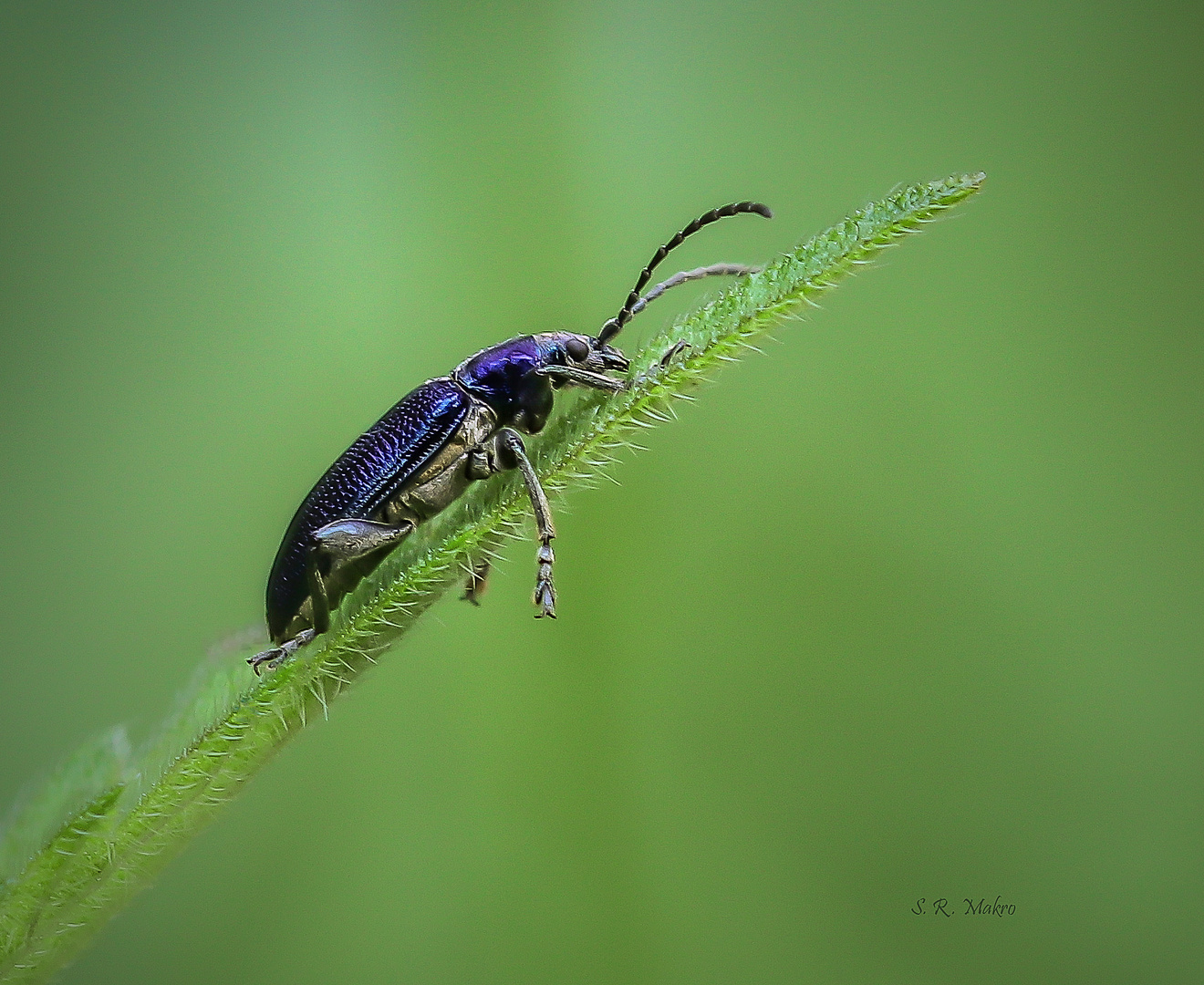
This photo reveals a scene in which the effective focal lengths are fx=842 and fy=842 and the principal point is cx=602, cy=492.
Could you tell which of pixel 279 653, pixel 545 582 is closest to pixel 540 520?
pixel 545 582

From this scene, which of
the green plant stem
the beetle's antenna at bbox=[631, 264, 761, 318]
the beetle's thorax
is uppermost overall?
the beetle's antenna at bbox=[631, 264, 761, 318]

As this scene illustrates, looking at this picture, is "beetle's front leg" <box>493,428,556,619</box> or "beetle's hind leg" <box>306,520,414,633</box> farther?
"beetle's hind leg" <box>306,520,414,633</box>

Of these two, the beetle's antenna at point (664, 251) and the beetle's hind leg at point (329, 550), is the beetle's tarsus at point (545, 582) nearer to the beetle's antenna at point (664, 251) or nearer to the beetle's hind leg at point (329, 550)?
the beetle's hind leg at point (329, 550)

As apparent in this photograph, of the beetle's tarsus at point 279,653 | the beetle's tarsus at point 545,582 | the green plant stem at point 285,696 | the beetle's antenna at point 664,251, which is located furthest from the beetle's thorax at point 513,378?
the beetle's tarsus at point 279,653

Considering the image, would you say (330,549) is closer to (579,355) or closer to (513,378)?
(513,378)

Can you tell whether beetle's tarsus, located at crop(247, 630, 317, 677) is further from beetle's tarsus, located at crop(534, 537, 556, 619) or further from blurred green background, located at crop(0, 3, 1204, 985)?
beetle's tarsus, located at crop(534, 537, 556, 619)

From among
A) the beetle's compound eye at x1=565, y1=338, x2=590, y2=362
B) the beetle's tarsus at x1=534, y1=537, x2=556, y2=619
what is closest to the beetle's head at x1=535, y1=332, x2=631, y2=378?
the beetle's compound eye at x1=565, y1=338, x2=590, y2=362
